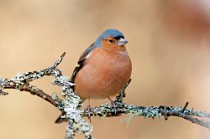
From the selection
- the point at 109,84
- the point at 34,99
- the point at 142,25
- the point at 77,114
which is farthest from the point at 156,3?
the point at 77,114

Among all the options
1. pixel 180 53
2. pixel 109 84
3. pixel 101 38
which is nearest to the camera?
pixel 109 84

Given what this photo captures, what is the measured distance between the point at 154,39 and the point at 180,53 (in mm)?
377

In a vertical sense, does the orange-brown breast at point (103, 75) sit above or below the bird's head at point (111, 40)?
below

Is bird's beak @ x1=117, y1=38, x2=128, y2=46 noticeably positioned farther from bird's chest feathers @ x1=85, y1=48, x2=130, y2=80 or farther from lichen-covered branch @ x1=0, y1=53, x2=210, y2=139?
lichen-covered branch @ x1=0, y1=53, x2=210, y2=139

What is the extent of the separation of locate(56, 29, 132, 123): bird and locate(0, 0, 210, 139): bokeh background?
3.27 ft

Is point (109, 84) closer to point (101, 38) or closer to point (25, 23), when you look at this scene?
point (101, 38)

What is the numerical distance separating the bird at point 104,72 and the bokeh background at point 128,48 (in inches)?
39.3

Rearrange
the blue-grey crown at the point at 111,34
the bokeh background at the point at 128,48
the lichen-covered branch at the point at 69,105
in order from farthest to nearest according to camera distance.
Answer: the bokeh background at the point at 128,48 → the blue-grey crown at the point at 111,34 → the lichen-covered branch at the point at 69,105

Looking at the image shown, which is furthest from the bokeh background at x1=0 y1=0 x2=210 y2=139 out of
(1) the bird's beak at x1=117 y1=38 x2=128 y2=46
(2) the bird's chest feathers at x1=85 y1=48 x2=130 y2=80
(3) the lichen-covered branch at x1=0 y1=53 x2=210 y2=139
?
(3) the lichen-covered branch at x1=0 y1=53 x2=210 y2=139

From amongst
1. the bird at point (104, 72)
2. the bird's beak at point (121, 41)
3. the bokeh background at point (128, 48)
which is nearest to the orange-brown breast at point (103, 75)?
the bird at point (104, 72)

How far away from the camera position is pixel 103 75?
14.1ft

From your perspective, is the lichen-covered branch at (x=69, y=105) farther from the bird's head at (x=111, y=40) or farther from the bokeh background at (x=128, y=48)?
the bokeh background at (x=128, y=48)

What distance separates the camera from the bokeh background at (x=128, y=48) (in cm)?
567

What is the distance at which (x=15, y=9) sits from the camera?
6727mm
